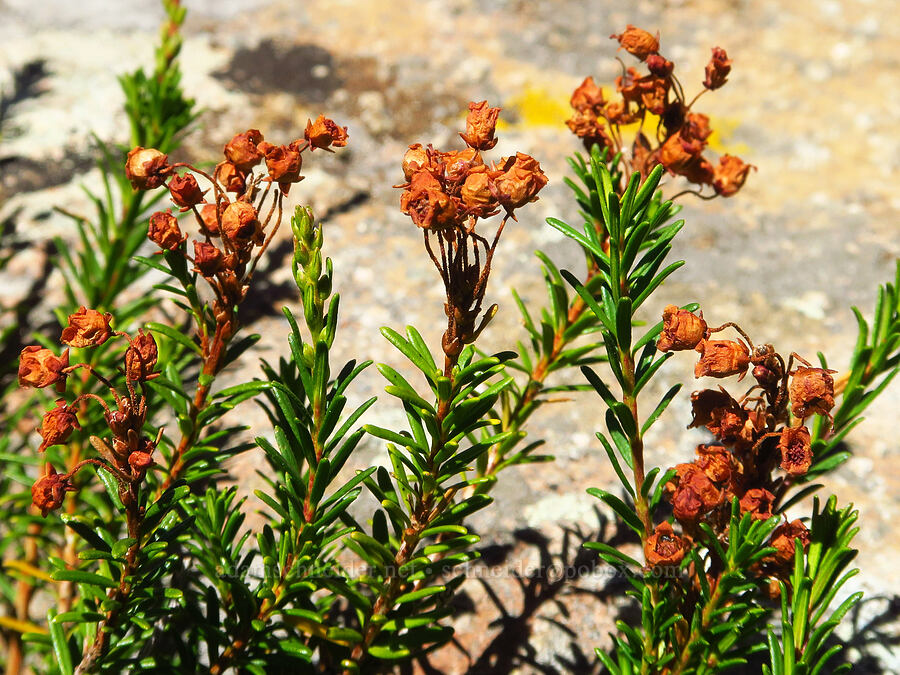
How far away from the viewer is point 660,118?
1378 millimetres

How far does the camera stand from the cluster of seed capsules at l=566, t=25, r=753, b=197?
4.25ft

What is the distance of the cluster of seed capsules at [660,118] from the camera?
1.29 meters

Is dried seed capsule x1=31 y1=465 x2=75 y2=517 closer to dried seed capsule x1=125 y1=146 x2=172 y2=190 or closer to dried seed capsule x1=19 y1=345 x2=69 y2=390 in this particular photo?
dried seed capsule x1=19 y1=345 x2=69 y2=390

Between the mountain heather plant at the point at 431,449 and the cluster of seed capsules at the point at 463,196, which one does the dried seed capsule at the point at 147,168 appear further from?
the cluster of seed capsules at the point at 463,196

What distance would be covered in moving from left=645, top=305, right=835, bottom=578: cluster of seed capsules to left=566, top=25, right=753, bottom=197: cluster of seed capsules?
0.38 meters

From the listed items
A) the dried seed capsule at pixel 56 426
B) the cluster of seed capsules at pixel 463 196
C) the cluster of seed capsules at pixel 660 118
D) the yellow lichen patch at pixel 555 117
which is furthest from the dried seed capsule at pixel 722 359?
the yellow lichen patch at pixel 555 117

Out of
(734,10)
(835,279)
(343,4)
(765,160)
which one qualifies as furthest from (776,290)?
(343,4)

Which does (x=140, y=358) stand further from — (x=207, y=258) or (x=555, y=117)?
(x=555, y=117)

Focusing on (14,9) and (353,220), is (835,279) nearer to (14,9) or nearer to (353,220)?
(353,220)

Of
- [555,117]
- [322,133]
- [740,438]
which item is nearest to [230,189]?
[322,133]

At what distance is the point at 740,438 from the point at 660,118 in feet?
1.96

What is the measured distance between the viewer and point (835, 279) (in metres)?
2.04

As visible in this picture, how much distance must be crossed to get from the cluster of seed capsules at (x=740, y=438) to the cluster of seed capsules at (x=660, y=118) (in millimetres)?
379

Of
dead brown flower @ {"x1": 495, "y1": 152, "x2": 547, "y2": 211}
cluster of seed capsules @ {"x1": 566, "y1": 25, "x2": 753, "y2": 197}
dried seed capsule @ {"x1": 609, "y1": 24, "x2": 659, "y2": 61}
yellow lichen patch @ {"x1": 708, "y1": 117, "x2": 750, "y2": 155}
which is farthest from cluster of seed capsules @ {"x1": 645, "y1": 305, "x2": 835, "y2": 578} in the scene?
yellow lichen patch @ {"x1": 708, "y1": 117, "x2": 750, "y2": 155}
